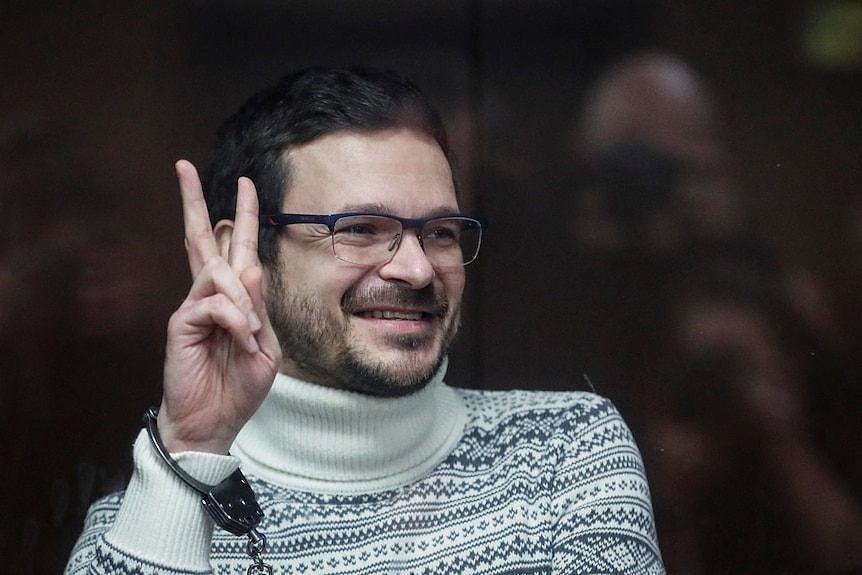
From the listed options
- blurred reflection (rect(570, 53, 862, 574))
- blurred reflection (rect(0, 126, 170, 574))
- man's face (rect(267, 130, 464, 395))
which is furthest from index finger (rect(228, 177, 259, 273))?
blurred reflection (rect(570, 53, 862, 574))


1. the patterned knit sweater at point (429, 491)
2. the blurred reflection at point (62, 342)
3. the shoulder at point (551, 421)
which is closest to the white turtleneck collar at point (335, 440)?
the patterned knit sweater at point (429, 491)

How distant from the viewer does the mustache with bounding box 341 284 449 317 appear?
1338mm

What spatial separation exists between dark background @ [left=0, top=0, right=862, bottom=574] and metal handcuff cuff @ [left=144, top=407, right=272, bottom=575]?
1.80 feet

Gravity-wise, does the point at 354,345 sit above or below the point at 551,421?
above

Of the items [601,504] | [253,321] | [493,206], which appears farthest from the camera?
[493,206]

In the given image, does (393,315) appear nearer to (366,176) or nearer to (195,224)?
(366,176)

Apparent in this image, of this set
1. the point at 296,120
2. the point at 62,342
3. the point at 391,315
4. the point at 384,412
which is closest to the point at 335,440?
the point at 384,412

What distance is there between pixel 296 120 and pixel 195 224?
350mm

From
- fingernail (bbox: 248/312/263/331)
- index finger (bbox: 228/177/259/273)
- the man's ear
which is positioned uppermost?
index finger (bbox: 228/177/259/273)

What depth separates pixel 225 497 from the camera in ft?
3.68

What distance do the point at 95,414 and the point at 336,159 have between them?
1.97ft

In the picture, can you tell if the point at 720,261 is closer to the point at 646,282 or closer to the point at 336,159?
the point at 646,282

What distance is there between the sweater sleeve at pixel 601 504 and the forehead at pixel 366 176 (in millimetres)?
342

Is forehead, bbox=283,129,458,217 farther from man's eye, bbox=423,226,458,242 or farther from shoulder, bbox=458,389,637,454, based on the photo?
shoulder, bbox=458,389,637,454
